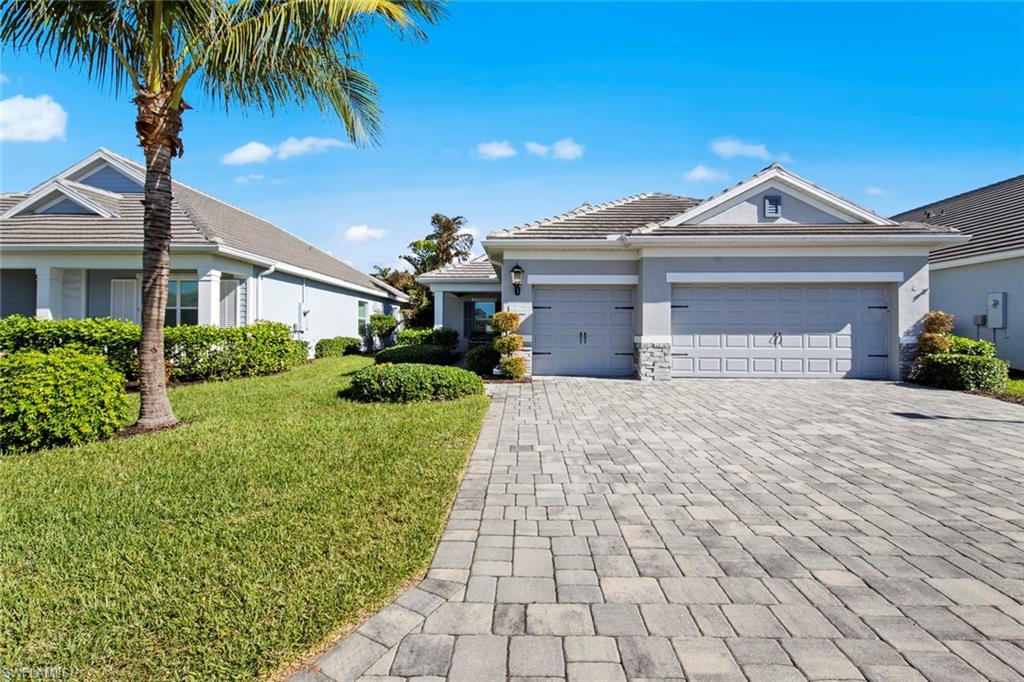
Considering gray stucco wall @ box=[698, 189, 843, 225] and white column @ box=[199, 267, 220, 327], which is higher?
gray stucco wall @ box=[698, 189, 843, 225]

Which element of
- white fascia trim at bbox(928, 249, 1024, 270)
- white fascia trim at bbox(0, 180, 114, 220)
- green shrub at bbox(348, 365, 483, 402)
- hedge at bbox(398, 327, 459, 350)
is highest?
white fascia trim at bbox(0, 180, 114, 220)

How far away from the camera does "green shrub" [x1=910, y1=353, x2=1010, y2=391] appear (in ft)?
32.2

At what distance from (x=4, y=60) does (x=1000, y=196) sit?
2431 cm

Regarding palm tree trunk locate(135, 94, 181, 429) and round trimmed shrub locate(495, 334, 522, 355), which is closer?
palm tree trunk locate(135, 94, 181, 429)

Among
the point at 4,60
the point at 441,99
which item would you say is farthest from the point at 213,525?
the point at 441,99

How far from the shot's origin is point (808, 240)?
11164mm

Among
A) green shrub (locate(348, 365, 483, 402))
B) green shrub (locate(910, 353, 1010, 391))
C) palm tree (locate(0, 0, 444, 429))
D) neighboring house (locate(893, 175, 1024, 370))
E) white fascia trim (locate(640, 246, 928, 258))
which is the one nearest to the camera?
palm tree (locate(0, 0, 444, 429))

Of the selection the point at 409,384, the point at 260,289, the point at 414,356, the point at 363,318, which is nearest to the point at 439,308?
the point at 414,356

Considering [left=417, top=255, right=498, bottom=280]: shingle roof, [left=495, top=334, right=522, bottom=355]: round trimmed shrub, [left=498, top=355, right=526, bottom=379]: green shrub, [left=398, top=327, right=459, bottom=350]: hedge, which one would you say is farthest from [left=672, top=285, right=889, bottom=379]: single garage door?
[left=398, top=327, right=459, bottom=350]: hedge

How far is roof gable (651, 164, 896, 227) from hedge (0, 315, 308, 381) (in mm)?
10572

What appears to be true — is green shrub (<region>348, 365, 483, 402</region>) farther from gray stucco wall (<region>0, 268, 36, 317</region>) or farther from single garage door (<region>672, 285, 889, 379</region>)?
gray stucco wall (<region>0, 268, 36, 317</region>)

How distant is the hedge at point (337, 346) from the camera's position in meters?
17.9

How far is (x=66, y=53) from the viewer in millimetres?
6160

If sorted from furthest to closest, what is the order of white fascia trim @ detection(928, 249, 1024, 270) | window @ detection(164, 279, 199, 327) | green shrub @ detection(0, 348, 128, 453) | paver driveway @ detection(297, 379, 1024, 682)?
window @ detection(164, 279, 199, 327)
white fascia trim @ detection(928, 249, 1024, 270)
green shrub @ detection(0, 348, 128, 453)
paver driveway @ detection(297, 379, 1024, 682)
